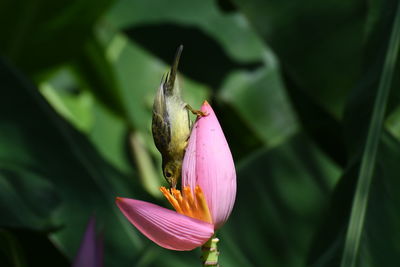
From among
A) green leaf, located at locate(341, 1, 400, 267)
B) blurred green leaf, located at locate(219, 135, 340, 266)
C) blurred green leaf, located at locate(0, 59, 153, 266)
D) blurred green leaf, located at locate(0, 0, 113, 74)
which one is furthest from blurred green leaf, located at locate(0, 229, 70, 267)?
blurred green leaf, located at locate(0, 0, 113, 74)

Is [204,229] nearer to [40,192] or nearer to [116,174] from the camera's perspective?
[40,192]

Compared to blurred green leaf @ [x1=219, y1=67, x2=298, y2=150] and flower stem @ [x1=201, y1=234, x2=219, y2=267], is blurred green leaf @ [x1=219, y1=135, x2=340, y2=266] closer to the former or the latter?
blurred green leaf @ [x1=219, y1=67, x2=298, y2=150]

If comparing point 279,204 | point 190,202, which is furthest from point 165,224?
point 279,204

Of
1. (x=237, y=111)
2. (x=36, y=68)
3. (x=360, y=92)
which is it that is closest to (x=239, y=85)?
(x=237, y=111)

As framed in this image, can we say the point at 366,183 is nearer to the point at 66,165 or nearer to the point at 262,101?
the point at 66,165

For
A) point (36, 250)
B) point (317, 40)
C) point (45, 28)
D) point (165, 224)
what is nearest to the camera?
point (165, 224)

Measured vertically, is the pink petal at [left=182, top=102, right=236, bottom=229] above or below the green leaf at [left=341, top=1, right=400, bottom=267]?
above
